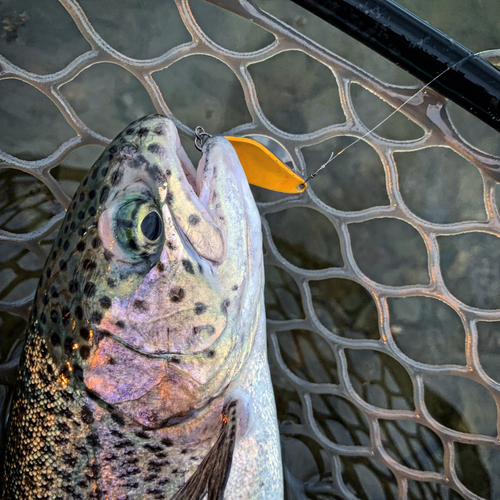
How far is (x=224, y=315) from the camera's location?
117 cm

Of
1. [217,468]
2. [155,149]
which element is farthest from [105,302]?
[217,468]

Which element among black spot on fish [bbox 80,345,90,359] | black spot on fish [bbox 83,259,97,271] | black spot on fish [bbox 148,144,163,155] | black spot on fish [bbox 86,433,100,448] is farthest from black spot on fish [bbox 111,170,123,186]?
black spot on fish [bbox 86,433,100,448]

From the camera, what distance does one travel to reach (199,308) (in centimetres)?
113

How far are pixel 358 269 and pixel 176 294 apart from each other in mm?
916

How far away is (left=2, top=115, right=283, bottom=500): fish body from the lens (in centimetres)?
110

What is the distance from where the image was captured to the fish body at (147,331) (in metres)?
1.10

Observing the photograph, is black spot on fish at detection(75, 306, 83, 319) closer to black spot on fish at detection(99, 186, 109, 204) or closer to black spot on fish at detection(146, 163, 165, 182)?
black spot on fish at detection(99, 186, 109, 204)

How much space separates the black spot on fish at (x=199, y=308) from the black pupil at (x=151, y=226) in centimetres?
22

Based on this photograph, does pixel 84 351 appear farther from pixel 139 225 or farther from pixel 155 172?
pixel 155 172

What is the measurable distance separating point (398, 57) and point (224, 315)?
34.1 inches

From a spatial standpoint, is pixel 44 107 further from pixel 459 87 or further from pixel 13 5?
pixel 459 87

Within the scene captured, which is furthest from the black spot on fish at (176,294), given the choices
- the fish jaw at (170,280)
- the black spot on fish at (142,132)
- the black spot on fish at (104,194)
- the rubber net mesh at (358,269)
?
the rubber net mesh at (358,269)

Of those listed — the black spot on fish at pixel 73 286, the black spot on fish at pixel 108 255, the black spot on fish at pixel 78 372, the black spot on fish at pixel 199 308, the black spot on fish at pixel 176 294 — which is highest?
the black spot on fish at pixel 108 255

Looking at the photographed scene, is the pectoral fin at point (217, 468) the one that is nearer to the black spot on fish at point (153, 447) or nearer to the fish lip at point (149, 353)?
the black spot on fish at point (153, 447)
